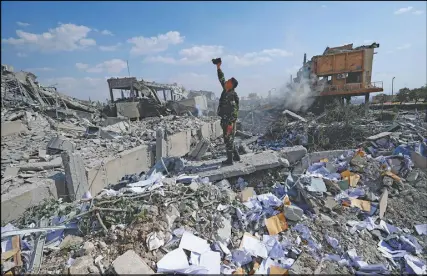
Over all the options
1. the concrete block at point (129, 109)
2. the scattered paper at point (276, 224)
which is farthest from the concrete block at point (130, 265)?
the concrete block at point (129, 109)

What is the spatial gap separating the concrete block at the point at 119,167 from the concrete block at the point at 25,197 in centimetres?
63

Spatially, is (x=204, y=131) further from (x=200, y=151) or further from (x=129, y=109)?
(x=129, y=109)

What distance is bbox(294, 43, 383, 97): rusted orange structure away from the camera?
391 inches

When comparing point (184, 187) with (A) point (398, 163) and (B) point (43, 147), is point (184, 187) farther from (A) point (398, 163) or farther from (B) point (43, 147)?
(A) point (398, 163)

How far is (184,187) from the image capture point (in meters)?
3.60

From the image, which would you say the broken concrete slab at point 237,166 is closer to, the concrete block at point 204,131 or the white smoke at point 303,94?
the concrete block at point 204,131

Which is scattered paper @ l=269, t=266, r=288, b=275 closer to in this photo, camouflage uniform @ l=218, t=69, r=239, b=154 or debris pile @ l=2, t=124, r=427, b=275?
debris pile @ l=2, t=124, r=427, b=275

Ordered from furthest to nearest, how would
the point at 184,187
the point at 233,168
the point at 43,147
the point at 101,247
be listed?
the point at 43,147
the point at 233,168
the point at 184,187
the point at 101,247

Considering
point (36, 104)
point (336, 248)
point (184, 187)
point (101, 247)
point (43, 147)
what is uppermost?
point (36, 104)

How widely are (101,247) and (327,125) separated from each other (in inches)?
272

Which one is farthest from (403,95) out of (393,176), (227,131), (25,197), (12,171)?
(12,171)

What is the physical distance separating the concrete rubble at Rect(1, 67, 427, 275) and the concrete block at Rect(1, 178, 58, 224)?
14mm

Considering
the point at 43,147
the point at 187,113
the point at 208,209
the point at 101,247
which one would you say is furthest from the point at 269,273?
the point at 187,113

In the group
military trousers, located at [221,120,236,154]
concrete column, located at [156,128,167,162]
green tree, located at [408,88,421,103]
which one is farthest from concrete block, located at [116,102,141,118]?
green tree, located at [408,88,421,103]
